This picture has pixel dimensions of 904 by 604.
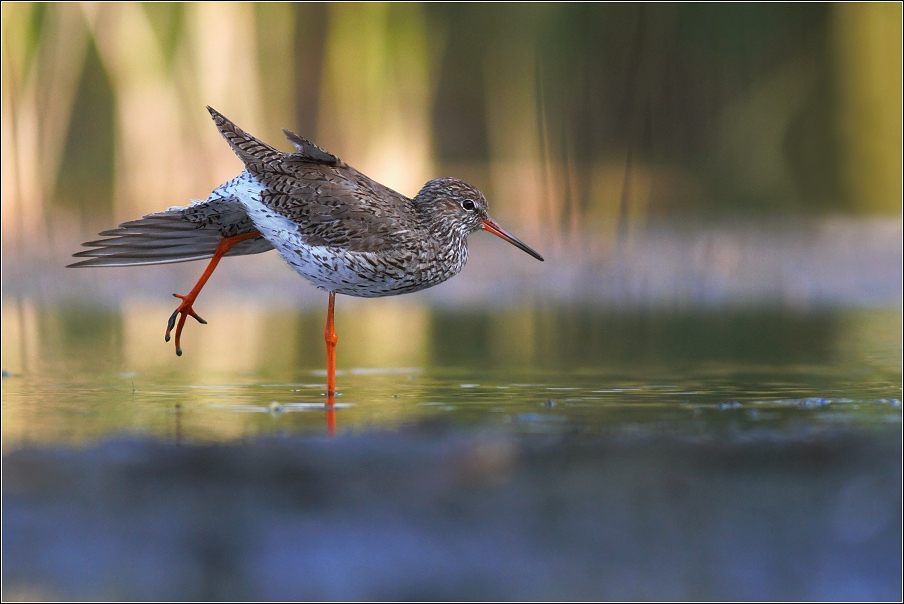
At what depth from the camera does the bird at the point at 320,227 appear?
5.96 metres

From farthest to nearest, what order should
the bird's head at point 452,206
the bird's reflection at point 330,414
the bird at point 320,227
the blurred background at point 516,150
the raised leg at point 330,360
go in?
the blurred background at point 516,150 → the bird's head at point 452,206 → the bird at point 320,227 → the raised leg at point 330,360 → the bird's reflection at point 330,414

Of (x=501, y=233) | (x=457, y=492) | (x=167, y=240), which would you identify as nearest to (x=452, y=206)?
(x=501, y=233)

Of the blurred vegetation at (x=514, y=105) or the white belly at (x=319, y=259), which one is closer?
the white belly at (x=319, y=259)

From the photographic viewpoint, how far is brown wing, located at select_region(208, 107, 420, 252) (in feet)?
19.6

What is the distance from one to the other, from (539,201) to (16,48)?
5.66 m

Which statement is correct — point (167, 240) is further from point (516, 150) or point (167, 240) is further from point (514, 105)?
point (514, 105)

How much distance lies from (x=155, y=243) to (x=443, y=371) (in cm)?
183

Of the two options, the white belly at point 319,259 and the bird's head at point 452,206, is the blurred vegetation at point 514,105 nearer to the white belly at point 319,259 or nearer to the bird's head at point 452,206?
the bird's head at point 452,206

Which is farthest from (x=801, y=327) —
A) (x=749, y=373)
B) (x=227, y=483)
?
(x=227, y=483)

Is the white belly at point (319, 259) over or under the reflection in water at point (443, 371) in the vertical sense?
over

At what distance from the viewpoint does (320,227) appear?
597 cm

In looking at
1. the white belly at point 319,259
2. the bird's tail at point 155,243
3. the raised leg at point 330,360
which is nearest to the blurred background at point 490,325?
the raised leg at point 330,360

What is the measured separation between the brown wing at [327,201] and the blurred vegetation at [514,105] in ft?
18.3

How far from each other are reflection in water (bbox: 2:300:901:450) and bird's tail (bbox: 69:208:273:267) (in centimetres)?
67
